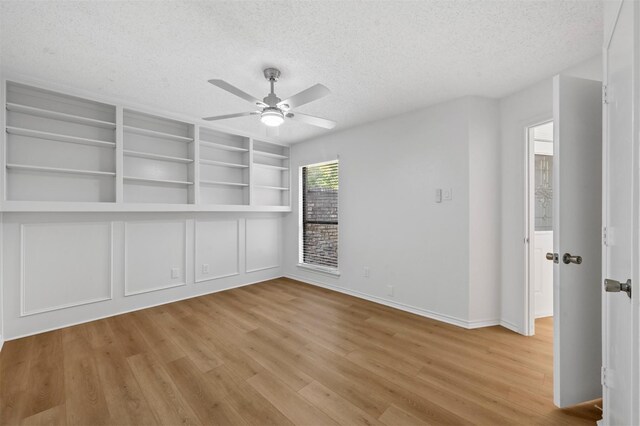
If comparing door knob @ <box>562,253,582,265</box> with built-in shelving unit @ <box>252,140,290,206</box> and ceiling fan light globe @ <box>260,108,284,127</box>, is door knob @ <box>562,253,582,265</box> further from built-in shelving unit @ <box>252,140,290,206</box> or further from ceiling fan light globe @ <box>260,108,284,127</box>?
built-in shelving unit @ <box>252,140,290,206</box>

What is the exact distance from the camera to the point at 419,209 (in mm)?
3234

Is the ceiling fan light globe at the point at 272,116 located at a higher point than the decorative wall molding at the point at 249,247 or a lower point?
higher

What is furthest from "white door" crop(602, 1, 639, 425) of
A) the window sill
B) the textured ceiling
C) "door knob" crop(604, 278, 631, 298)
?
the window sill

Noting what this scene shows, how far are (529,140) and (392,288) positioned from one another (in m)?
2.25

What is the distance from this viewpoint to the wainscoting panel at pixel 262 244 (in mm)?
4621

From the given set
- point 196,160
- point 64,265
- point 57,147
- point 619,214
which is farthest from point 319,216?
point 619,214

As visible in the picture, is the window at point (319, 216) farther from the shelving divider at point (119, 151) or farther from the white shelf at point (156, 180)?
the shelving divider at point (119, 151)

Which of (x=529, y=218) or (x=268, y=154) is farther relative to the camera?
(x=268, y=154)

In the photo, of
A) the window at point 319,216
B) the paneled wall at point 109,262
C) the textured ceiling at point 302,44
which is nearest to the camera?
the textured ceiling at point 302,44

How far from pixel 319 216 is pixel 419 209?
189 centimetres

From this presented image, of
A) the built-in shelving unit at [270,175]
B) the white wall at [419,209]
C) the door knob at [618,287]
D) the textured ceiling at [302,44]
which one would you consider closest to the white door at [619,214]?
the door knob at [618,287]

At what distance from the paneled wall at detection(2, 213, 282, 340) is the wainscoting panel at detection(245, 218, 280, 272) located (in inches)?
1.7

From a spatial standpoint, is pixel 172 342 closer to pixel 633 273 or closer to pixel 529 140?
pixel 633 273

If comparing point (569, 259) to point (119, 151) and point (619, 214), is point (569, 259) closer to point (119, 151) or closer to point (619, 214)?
point (619, 214)
